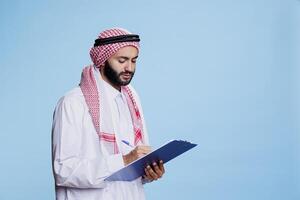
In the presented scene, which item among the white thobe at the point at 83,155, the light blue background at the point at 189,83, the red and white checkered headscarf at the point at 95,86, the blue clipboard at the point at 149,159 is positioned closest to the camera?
the blue clipboard at the point at 149,159

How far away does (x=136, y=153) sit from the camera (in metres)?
2.29

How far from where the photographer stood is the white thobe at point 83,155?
2297mm

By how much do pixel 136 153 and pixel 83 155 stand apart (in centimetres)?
21

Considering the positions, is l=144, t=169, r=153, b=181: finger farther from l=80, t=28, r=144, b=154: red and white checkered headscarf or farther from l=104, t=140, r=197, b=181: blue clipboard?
l=80, t=28, r=144, b=154: red and white checkered headscarf

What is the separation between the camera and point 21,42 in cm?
441

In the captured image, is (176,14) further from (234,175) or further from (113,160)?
(113,160)

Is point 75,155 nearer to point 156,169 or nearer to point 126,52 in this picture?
point 156,169

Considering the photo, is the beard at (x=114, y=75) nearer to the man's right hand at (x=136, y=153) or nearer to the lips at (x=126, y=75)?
the lips at (x=126, y=75)

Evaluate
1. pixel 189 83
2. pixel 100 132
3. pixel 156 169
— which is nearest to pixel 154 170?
pixel 156 169

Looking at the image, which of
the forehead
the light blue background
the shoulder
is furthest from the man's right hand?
the light blue background

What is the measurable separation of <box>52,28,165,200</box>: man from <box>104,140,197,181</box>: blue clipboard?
3cm

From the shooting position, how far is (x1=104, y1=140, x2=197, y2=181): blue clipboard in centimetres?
219

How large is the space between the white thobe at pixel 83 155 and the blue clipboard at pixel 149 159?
0.04 m

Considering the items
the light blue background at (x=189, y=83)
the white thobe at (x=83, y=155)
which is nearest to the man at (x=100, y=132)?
the white thobe at (x=83, y=155)
